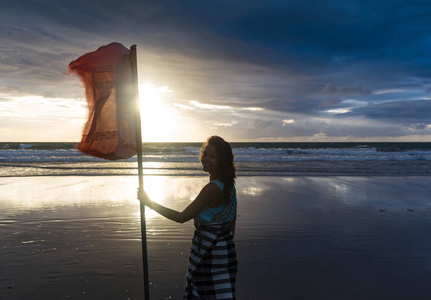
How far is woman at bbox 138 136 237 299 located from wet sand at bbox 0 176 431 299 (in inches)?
67.2

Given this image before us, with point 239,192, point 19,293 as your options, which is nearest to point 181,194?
point 239,192

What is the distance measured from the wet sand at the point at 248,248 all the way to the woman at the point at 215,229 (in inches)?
67.2

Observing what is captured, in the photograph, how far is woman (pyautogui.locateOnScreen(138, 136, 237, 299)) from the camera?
9.36ft

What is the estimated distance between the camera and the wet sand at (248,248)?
4.64m

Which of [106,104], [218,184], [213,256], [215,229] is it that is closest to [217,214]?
[215,229]

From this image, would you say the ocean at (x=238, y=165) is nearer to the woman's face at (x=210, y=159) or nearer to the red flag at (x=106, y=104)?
the red flag at (x=106, y=104)

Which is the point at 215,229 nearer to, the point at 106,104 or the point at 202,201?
the point at 202,201

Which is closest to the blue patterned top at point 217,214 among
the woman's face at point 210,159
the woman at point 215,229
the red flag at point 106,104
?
the woman at point 215,229

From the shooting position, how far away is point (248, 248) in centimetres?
630

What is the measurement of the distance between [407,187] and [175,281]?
13.3 metres

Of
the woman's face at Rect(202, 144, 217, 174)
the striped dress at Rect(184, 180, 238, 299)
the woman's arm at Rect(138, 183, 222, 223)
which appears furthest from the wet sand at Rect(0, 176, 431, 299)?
the woman's face at Rect(202, 144, 217, 174)

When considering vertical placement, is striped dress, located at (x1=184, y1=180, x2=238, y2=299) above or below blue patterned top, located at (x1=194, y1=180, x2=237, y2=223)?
below

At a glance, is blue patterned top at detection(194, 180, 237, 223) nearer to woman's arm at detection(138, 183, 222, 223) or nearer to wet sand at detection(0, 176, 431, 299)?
woman's arm at detection(138, 183, 222, 223)

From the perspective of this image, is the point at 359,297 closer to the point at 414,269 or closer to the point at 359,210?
the point at 414,269
